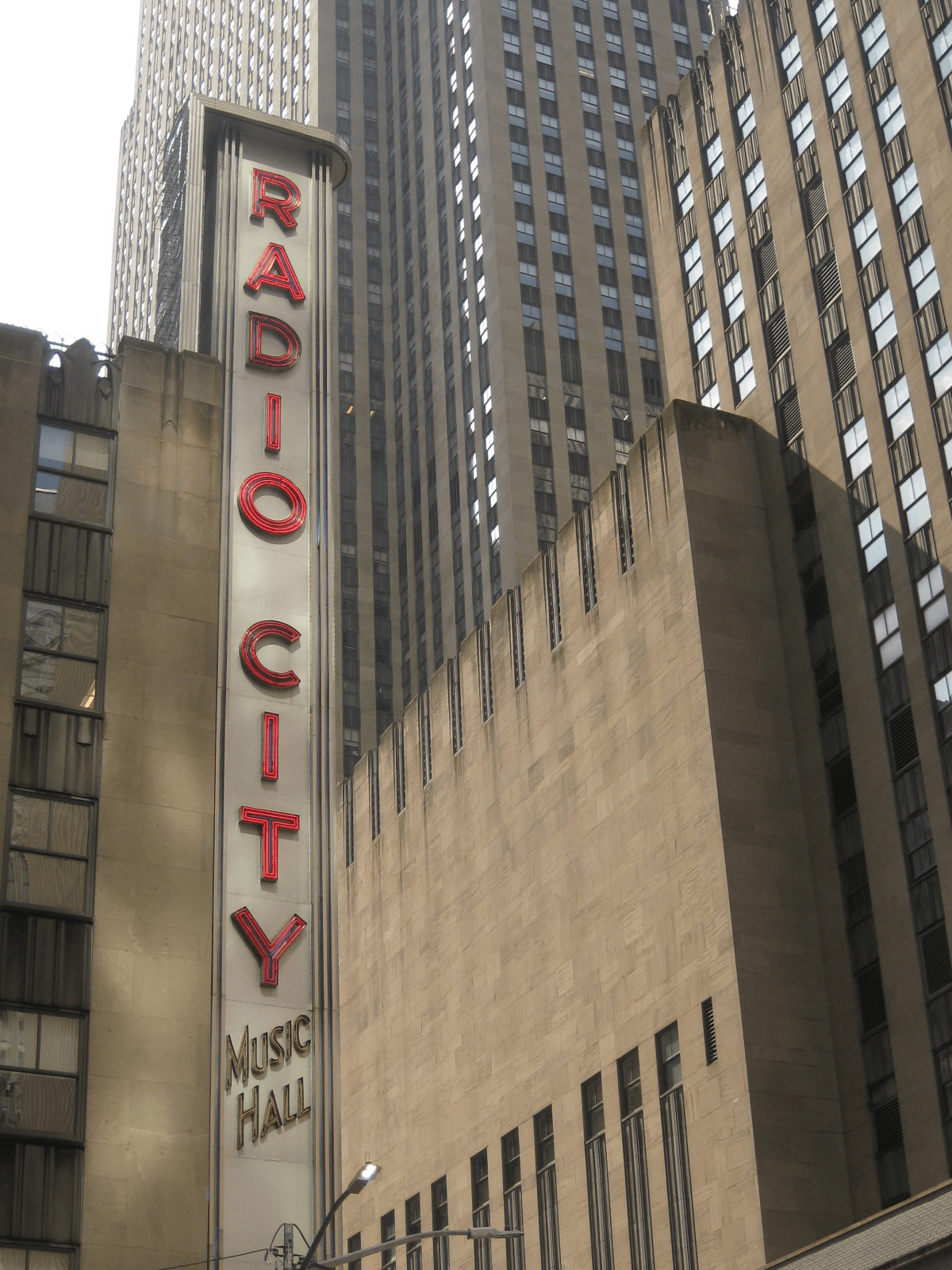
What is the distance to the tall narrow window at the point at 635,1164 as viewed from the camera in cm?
6631

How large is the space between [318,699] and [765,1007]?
2476cm

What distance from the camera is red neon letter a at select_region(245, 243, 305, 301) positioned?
166 feet

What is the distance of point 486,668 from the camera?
8756 centimetres

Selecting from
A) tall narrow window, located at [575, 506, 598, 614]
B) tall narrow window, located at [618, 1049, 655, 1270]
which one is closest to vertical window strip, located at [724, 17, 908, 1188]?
tall narrow window, located at [618, 1049, 655, 1270]

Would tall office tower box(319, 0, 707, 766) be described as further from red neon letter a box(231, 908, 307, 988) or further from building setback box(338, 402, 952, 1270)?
red neon letter a box(231, 908, 307, 988)

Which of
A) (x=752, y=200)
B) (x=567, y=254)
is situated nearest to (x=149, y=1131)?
(x=752, y=200)

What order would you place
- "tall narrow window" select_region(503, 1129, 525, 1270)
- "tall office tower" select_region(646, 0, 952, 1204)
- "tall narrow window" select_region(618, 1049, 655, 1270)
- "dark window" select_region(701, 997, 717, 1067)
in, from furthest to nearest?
"tall narrow window" select_region(503, 1129, 525, 1270) → "tall narrow window" select_region(618, 1049, 655, 1270) → "dark window" select_region(701, 997, 717, 1067) → "tall office tower" select_region(646, 0, 952, 1204)

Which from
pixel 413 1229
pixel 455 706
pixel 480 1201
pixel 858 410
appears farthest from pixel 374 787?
pixel 858 410

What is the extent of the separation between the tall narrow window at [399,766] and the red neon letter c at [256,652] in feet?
151

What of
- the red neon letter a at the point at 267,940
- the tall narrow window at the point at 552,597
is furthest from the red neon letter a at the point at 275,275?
the tall narrow window at the point at 552,597

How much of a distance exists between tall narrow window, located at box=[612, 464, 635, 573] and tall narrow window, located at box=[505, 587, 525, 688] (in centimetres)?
847

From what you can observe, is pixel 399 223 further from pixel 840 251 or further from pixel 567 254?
pixel 840 251

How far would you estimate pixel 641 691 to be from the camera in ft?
242

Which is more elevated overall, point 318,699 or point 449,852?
point 449,852
